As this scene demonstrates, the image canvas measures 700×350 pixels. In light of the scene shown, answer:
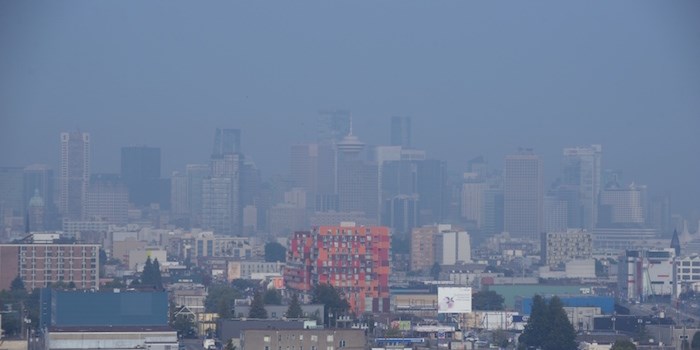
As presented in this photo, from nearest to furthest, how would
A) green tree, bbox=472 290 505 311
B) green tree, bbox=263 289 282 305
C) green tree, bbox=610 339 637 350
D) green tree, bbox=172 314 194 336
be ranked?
green tree, bbox=610 339 637 350, green tree, bbox=172 314 194 336, green tree, bbox=263 289 282 305, green tree, bbox=472 290 505 311

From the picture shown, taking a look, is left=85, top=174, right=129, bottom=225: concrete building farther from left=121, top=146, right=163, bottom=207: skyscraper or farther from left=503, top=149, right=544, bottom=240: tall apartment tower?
left=503, top=149, right=544, bottom=240: tall apartment tower

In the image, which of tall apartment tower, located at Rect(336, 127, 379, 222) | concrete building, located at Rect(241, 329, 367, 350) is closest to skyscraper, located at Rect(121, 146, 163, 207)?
tall apartment tower, located at Rect(336, 127, 379, 222)

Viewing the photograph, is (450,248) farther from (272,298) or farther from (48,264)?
(272,298)

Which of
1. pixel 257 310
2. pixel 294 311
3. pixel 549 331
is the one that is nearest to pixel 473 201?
pixel 257 310

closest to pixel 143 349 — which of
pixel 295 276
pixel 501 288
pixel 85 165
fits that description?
pixel 295 276

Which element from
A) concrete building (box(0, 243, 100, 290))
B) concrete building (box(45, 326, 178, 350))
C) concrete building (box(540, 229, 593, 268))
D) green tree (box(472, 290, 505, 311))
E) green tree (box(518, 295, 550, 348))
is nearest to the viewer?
concrete building (box(45, 326, 178, 350))
